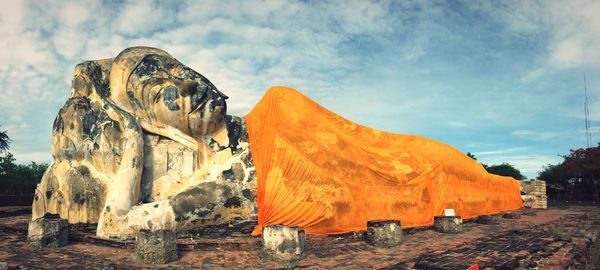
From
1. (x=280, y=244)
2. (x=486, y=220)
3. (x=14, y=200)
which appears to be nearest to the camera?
(x=280, y=244)

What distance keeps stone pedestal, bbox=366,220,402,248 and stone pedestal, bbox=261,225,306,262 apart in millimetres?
1470

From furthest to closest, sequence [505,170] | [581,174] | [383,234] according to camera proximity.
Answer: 1. [505,170]
2. [581,174]
3. [383,234]

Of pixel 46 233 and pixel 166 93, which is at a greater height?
pixel 166 93

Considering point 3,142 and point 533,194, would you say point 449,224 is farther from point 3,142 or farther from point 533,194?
point 3,142

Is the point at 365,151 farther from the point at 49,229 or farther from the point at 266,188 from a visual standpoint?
the point at 49,229

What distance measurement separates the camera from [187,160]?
6430 mm

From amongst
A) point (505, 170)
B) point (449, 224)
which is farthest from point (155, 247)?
point (505, 170)

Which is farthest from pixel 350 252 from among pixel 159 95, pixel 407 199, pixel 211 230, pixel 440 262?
pixel 159 95

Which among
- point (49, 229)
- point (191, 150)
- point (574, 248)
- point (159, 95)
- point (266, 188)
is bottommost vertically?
point (574, 248)

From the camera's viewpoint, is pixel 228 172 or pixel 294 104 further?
pixel 294 104

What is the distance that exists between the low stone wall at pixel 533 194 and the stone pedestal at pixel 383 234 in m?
11.1

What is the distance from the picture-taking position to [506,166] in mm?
33156

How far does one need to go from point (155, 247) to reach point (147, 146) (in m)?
2.35

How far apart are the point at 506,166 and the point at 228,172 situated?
32.1 meters
